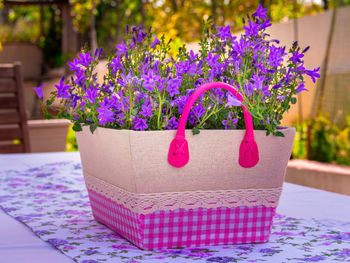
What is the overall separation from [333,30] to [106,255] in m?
5.46

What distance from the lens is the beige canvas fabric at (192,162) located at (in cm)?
86

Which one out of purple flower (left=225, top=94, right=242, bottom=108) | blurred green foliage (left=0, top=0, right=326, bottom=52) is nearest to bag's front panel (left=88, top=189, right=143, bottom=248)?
purple flower (left=225, top=94, right=242, bottom=108)

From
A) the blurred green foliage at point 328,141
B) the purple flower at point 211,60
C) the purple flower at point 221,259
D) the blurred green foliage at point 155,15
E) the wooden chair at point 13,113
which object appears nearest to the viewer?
the purple flower at point 221,259

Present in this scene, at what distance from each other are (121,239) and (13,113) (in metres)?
2.57

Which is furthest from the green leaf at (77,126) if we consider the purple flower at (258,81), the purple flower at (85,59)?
the purple flower at (258,81)

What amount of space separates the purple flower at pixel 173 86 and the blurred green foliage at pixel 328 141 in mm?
4724

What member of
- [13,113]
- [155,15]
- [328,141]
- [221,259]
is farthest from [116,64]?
[155,15]

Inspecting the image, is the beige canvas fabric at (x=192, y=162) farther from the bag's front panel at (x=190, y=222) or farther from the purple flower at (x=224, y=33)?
the purple flower at (x=224, y=33)

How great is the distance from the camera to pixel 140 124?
86 cm

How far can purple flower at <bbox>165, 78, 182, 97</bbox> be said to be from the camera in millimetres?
871

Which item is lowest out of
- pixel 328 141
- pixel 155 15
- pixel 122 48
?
pixel 328 141

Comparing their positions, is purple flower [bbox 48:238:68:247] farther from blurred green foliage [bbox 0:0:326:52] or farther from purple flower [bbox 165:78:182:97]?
blurred green foliage [bbox 0:0:326:52]

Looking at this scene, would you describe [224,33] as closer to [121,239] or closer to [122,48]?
[122,48]

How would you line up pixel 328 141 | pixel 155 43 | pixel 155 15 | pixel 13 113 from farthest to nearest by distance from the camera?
pixel 155 15 < pixel 328 141 < pixel 13 113 < pixel 155 43
